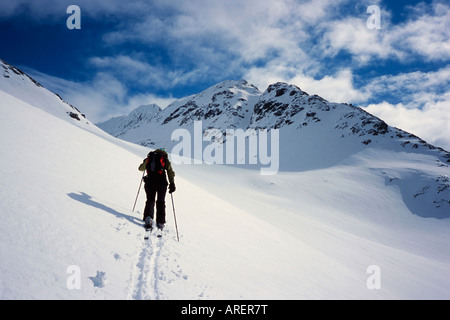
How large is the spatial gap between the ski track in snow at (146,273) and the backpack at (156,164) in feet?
6.53

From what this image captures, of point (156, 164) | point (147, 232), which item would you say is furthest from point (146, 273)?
point (156, 164)

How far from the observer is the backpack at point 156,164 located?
6.06m

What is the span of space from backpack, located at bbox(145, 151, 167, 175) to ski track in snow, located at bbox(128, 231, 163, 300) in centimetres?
199

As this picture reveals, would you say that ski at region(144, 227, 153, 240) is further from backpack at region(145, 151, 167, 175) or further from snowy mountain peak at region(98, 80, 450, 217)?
snowy mountain peak at region(98, 80, 450, 217)

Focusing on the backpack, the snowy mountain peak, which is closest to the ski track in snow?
the backpack

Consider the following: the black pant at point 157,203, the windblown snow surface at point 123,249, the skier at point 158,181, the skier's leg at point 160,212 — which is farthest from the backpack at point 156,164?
the windblown snow surface at point 123,249

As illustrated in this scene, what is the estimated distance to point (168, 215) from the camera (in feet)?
22.8

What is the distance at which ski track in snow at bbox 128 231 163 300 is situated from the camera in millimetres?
3045

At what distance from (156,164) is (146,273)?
124 inches

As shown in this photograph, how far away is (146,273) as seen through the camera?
3537mm

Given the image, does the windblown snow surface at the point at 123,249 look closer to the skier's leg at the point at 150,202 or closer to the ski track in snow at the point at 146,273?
the ski track in snow at the point at 146,273

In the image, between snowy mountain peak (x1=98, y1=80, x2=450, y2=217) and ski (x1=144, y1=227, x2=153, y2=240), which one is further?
snowy mountain peak (x1=98, y1=80, x2=450, y2=217)
